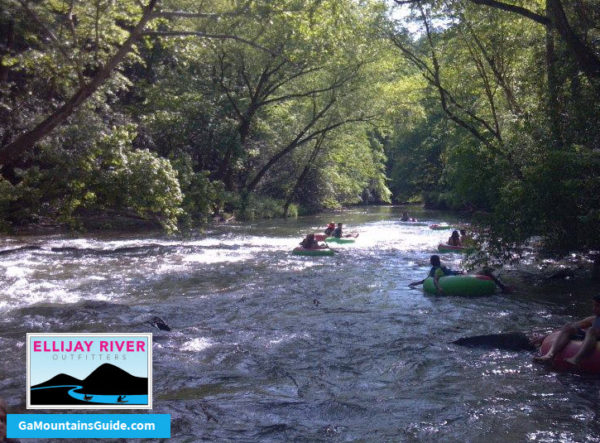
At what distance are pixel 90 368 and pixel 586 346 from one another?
5737 mm

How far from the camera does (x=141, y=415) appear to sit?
548 cm

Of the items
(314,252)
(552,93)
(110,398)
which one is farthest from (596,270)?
(110,398)

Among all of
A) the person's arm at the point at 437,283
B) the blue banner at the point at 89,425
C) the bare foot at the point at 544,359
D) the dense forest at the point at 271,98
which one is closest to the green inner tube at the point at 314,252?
the dense forest at the point at 271,98

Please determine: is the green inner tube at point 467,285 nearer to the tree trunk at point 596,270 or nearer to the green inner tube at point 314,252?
the tree trunk at point 596,270

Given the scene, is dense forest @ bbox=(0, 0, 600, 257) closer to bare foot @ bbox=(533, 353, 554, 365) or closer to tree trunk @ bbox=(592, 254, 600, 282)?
tree trunk @ bbox=(592, 254, 600, 282)

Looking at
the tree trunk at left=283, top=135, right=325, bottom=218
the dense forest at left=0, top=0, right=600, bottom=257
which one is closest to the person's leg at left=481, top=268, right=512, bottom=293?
the dense forest at left=0, top=0, right=600, bottom=257

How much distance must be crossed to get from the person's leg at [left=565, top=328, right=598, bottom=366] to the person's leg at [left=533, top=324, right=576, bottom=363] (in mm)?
192

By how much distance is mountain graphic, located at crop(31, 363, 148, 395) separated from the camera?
440 cm

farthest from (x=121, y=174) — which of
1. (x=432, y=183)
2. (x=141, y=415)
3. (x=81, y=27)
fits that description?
(x=432, y=183)

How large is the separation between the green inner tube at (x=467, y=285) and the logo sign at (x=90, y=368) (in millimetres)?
8286

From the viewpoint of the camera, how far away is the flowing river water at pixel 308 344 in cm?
566

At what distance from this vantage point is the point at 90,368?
4.38m

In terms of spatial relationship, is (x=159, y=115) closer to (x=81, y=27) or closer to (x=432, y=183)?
(x=81, y=27)

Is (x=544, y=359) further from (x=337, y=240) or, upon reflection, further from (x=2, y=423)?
(x=337, y=240)
